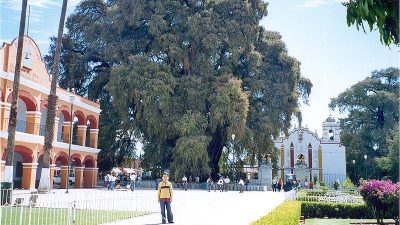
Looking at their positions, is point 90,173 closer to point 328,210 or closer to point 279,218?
point 328,210

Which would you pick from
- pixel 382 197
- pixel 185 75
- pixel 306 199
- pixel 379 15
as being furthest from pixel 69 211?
pixel 185 75

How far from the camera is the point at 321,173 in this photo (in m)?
55.1

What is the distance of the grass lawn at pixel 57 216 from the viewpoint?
10914 millimetres

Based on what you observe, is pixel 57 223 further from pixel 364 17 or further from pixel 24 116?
pixel 24 116

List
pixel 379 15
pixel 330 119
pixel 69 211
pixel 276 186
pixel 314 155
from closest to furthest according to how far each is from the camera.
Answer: pixel 379 15
pixel 69 211
pixel 276 186
pixel 314 155
pixel 330 119

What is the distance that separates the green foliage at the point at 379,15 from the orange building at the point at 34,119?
2211cm

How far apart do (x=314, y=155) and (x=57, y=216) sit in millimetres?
47131

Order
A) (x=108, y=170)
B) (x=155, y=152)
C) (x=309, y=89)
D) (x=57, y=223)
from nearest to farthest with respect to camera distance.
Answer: (x=57, y=223)
(x=155, y=152)
(x=108, y=170)
(x=309, y=89)

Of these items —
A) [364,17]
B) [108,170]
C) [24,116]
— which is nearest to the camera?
[364,17]

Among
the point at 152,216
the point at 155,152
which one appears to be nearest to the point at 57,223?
the point at 152,216

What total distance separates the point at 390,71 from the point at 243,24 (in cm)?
2561

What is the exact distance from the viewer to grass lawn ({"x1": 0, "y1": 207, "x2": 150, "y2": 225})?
430 inches

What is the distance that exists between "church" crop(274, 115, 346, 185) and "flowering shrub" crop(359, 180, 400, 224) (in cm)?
3979

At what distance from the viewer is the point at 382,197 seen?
45.7 ft
